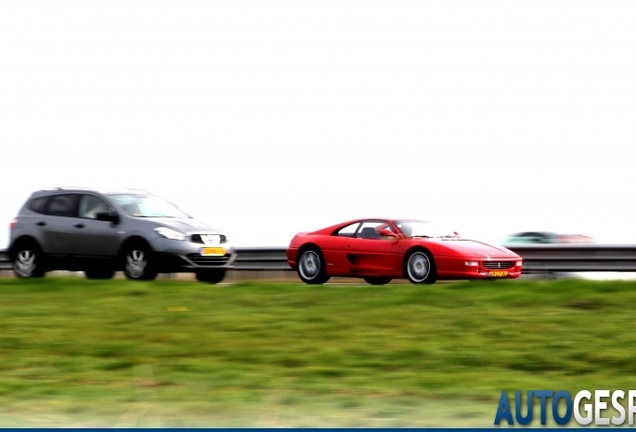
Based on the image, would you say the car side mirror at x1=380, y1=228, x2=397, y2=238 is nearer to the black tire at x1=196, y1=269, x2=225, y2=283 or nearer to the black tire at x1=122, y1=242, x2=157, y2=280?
the black tire at x1=196, y1=269, x2=225, y2=283

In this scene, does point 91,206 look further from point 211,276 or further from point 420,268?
point 420,268

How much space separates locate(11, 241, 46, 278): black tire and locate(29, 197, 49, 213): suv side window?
25.0 inches

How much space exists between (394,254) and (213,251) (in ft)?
10.4

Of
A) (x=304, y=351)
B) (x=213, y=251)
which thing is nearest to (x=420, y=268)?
(x=213, y=251)

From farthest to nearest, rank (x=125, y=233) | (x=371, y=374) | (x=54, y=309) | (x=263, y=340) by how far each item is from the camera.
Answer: (x=125, y=233) → (x=54, y=309) → (x=263, y=340) → (x=371, y=374)

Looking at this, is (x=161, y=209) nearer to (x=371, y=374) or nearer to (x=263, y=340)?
(x=263, y=340)

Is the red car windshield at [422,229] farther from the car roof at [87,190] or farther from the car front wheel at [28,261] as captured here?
the car front wheel at [28,261]

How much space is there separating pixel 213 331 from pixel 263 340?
921 millimetres

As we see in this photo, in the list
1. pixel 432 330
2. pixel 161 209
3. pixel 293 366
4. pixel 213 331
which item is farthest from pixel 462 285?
pixel 161 209

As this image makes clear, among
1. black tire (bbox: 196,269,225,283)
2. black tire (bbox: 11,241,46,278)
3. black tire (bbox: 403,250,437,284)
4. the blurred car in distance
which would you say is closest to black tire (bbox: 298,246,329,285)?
black tire (bbox: 196,269,225,283)

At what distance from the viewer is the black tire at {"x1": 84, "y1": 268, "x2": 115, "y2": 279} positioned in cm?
1962

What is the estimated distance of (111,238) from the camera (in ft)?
63.1

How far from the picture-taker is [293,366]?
11039 millimetres

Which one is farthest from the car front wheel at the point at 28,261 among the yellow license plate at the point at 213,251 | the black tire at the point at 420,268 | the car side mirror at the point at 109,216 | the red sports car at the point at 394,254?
the black tire at the point at 420,268
